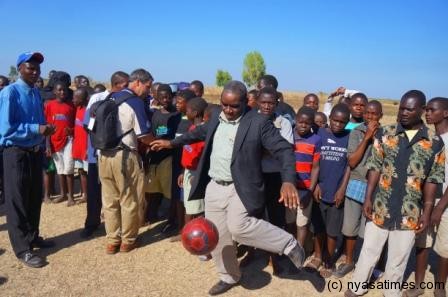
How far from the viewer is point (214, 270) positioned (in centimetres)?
454

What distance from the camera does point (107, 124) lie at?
4309 millimetres

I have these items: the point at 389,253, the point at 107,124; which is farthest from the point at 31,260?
the point at 389,253

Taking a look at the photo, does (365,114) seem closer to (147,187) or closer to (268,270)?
(268,270)

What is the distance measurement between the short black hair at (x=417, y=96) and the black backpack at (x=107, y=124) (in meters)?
3.01

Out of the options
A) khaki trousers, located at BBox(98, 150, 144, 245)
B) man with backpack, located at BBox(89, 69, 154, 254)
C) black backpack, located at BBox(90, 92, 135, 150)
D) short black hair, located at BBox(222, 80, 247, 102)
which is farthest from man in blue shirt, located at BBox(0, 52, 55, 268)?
short black hair, located at BBox(222, 80, 247, 102)

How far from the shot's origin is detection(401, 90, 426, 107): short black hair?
342 centimetres

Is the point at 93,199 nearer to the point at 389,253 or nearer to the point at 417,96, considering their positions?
the point at 389,253

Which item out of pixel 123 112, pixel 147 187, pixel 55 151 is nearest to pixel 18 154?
pixel 123 112

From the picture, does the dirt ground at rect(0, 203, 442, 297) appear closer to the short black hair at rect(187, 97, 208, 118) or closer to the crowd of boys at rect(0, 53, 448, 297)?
the crowd of boys at rect(0, 53, 448, 297)

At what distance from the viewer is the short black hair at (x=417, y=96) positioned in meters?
3.42

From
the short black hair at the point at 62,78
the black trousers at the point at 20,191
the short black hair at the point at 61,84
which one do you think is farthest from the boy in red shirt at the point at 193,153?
the short black hair at the point at 62,78

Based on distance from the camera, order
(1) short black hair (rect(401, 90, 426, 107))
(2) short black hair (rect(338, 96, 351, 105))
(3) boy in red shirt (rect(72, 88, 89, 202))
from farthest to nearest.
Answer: (3) boy in red shirt (rect(72, 88, 89, 202)) → (2) short black hair (rect(338, 96, 351, 105)) → (1) short black hair (rect(401, 90, 426, 107))

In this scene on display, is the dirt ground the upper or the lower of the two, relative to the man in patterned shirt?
lower

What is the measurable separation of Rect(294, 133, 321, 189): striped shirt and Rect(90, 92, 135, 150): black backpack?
2.08 meters
